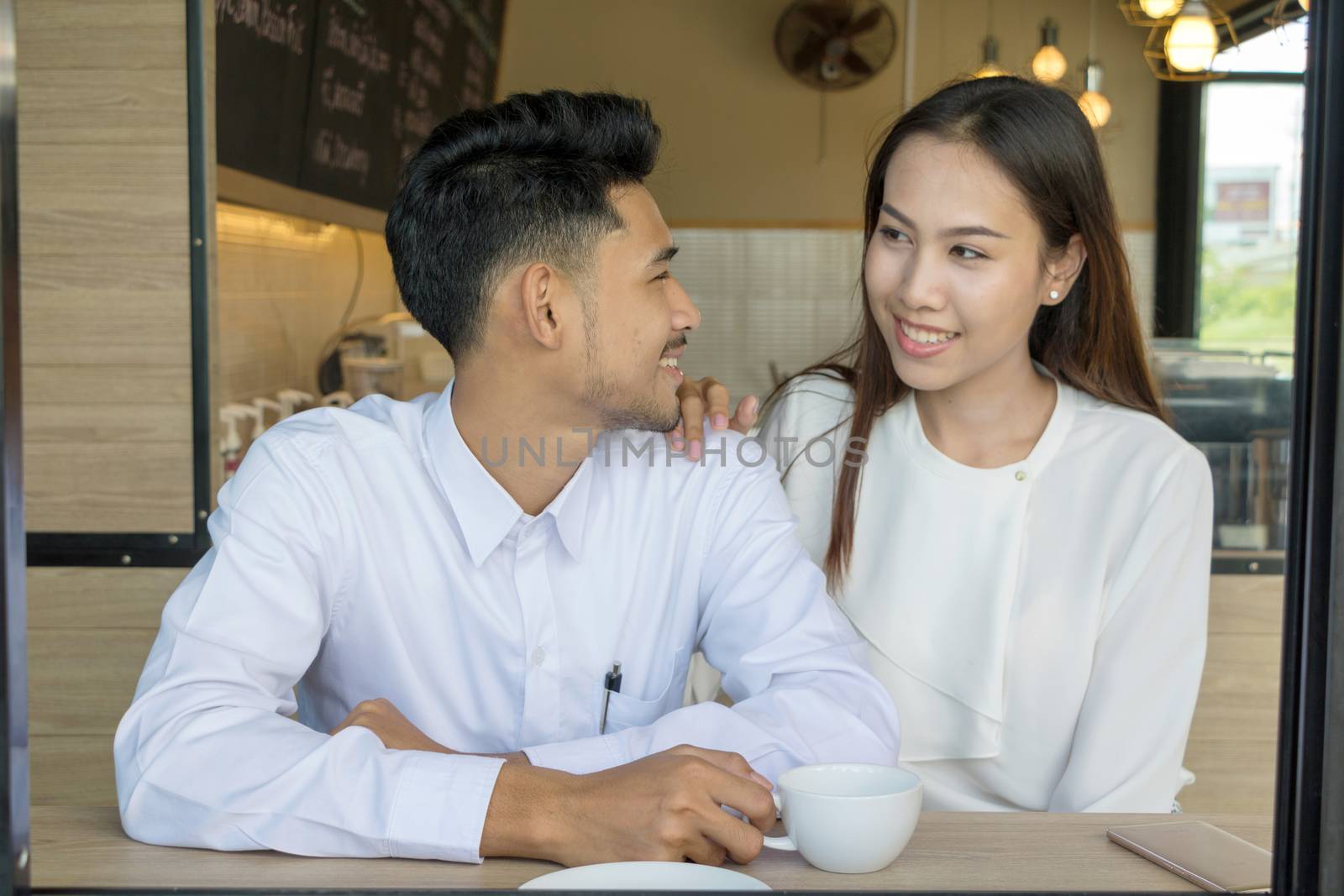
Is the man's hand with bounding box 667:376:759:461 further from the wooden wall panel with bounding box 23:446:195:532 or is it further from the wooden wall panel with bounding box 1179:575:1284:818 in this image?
the wooden wall panel with bounding box 1179:575:1284:818

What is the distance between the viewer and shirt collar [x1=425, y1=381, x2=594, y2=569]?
134 cm

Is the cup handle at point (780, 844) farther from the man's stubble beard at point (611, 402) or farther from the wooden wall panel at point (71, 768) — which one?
the wooden wall panel at point (71, 768)

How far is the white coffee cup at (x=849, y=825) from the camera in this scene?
2.87 feet

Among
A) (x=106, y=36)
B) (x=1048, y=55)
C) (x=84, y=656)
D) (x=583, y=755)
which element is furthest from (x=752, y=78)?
(x=583, y=755)

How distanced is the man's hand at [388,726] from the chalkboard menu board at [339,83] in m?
1.47

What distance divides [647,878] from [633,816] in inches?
5.3

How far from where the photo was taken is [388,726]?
3.58 feet

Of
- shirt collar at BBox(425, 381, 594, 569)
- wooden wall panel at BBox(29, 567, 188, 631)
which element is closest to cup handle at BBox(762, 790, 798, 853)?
shirt collar at BBox(425, 381, 594, 569)

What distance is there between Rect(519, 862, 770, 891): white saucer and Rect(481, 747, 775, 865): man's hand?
9cm

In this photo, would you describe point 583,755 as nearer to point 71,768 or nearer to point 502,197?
point 502,197

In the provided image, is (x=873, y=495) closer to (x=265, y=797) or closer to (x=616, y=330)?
(x=616, y=330)

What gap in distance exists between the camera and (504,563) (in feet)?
4.47

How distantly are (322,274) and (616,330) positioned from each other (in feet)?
9.01

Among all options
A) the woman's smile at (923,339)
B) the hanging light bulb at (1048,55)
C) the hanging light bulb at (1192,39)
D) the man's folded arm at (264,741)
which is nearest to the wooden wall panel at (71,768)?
the man's folded arm at (264,741)
